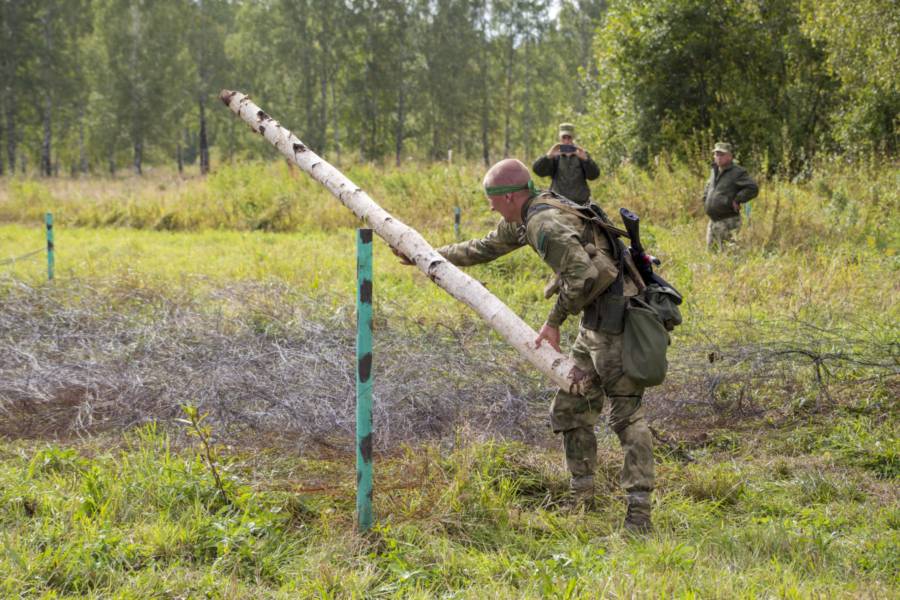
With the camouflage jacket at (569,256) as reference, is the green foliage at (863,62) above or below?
above

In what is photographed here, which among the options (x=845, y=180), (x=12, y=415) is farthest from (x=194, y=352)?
(x=845, y=180)

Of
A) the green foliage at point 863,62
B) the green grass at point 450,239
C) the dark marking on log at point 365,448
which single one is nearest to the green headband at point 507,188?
the dark marking on log at point 365,448

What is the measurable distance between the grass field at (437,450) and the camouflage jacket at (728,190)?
0.65 m

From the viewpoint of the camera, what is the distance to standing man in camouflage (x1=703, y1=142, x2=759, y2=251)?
9484mm

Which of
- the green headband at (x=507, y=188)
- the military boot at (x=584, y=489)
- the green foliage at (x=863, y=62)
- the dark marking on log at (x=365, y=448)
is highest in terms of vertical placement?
the green foliage at (x=863, y=62)

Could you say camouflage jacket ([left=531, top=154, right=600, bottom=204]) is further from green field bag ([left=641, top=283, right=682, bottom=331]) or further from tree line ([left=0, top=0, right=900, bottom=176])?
tree line ([left=0, top=0, right=900, bottom=176])

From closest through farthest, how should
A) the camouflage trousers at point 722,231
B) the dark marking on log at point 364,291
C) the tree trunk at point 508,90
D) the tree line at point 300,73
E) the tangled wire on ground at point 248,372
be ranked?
the dark marking on log at point 364,291, the tangled wire on ground at point 248,372, the camouflage trousers at point 722,231, the tree line at point 300,73, the tree trunk at point 508,90

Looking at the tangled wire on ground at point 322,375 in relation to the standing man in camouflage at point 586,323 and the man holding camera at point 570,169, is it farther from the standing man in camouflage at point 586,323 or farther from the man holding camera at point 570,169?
the man holding camera at point 570,169

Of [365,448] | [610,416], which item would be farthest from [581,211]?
[365,448]

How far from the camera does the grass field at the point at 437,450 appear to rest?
2.95m

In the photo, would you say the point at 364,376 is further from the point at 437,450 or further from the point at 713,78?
the point at 713,78

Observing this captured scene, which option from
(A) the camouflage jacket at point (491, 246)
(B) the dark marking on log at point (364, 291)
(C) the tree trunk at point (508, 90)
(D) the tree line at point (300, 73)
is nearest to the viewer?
(B) the dark marking on log at point (364, 291)

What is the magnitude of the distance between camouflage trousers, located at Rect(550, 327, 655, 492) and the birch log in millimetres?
324

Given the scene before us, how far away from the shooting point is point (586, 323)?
3.66 metres
